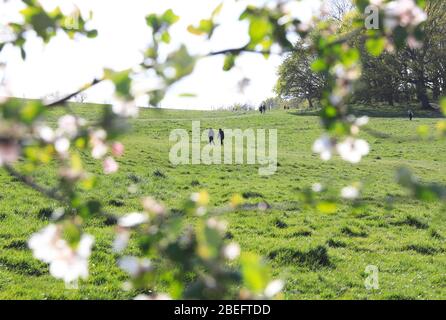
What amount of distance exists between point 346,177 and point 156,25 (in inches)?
783

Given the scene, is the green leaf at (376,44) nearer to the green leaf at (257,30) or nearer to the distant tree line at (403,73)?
the green leaf at (257,30)

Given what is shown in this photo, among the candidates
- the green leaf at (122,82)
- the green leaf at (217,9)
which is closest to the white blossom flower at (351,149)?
the green leaf at (217,9)

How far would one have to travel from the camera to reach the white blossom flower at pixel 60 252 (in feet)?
6.29

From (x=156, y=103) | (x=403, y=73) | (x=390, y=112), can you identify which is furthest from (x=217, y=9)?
(x=403, y=73)

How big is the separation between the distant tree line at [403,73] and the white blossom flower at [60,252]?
180 ft

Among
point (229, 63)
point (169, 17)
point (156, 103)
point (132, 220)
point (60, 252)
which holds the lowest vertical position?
point (60, 252)

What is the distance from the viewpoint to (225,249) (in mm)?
1604

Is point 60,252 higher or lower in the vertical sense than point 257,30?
lower

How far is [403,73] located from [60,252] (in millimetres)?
64914

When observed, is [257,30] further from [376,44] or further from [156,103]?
[376,44]

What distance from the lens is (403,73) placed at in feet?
202

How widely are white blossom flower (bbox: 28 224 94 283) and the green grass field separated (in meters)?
0.49

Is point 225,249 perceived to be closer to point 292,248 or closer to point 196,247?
point 196,247

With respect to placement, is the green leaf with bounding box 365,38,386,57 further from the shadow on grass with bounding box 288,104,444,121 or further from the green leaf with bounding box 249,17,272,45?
the shadow on grass with bounding box 288,104,444,121
